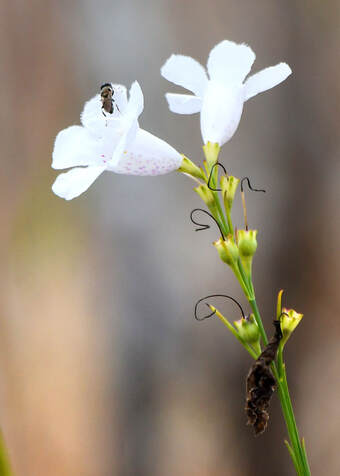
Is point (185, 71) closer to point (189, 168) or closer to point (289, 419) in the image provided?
point (189, 168)

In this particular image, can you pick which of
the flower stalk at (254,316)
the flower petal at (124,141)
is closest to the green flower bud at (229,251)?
the flower stalk at (254,316)

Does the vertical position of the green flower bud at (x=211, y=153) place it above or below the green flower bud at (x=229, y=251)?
above

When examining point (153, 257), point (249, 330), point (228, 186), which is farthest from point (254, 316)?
point (153, 257)

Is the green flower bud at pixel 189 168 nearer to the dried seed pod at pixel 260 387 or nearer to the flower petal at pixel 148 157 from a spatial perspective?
the flower petal at pixel 148 157

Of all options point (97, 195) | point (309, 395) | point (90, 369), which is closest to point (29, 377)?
point (90, 369)

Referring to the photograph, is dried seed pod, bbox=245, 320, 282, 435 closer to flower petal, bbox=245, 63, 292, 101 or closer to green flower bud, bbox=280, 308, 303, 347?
green flower bud, bbox=280, 308, 303, 347

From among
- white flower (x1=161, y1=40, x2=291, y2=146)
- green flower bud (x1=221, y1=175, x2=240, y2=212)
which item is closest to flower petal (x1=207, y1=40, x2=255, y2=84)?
white flower (x1=161, y1=40, x2=291, y2=146)

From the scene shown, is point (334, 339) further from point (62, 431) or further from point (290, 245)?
point (62, 431)
